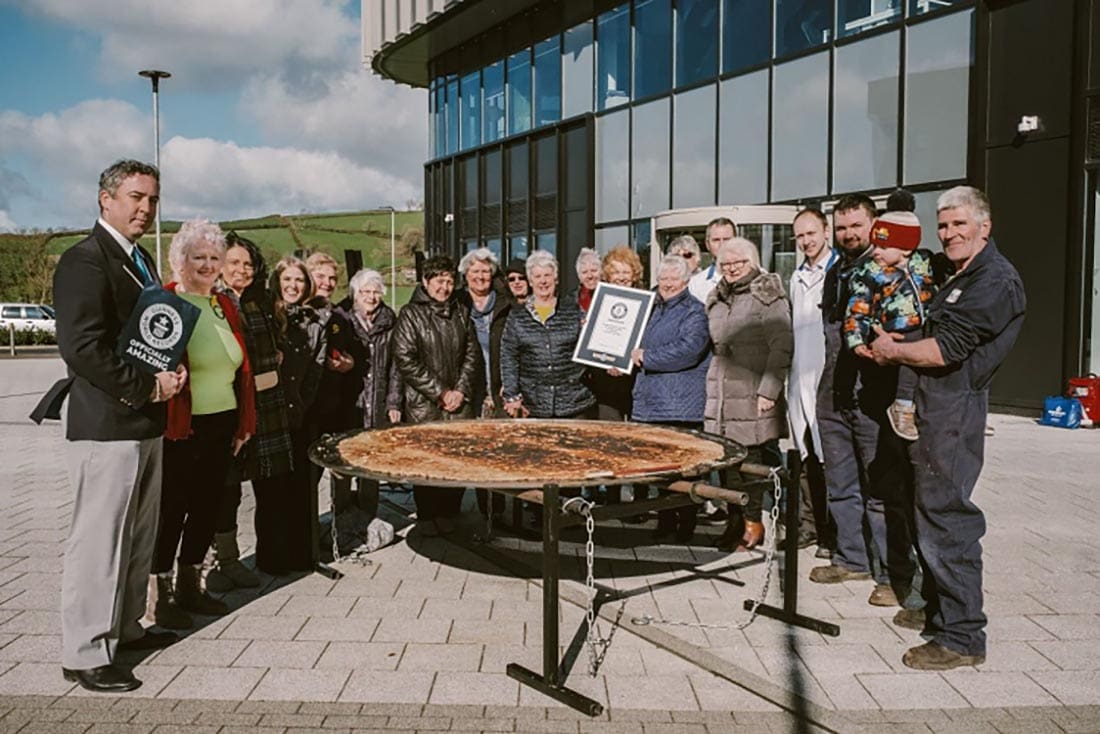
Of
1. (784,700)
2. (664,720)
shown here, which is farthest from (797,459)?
(664,720)

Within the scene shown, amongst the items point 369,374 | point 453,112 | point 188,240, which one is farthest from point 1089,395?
point 453,112

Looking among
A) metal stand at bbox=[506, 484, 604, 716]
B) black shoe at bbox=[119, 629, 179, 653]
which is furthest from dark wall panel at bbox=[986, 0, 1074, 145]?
black shoe at bbox=[119, 629, 179, 653]

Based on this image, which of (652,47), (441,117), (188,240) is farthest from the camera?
(441,117)

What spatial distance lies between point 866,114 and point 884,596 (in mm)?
11514

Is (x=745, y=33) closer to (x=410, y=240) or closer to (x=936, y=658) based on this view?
(x=936, y=658)

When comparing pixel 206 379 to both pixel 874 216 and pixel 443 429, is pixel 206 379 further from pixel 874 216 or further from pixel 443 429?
pixel 874 216

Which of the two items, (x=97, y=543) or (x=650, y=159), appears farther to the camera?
(x=650, y=159)

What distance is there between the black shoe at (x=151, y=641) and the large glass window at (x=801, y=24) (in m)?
14.3

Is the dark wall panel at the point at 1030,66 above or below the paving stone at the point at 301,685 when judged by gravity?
above

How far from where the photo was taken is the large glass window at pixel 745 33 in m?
16.5

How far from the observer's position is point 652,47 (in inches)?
760

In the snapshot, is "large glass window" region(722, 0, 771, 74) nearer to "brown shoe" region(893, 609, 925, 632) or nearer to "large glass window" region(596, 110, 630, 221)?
"large glass window" region(596, 110, 630, 221)

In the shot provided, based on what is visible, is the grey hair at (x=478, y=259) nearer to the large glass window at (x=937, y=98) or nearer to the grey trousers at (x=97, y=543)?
the grey trousers at (x=97, y=543)

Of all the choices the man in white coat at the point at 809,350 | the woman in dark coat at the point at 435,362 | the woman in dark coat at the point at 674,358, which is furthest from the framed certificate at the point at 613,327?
the man in white coat at the point at 809,350
